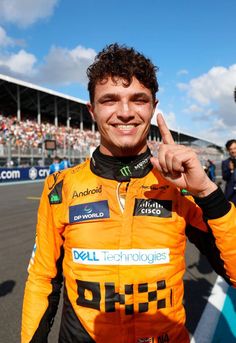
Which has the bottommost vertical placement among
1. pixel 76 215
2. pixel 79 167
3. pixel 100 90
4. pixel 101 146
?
pixel 76 215

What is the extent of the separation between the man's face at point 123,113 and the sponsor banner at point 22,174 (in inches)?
797

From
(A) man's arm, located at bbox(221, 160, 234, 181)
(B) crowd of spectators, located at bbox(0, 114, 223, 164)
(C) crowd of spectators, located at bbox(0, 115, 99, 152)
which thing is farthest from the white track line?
(C) crowd of spectators, located at bbox(0, 115, 99, 152)

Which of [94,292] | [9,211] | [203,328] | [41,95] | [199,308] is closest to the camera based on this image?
[94,292]

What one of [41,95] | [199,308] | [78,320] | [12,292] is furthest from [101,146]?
[41,95]

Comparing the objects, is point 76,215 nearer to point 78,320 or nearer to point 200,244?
point 78,320

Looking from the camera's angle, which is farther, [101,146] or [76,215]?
[101,146]

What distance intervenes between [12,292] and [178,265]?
336 cm

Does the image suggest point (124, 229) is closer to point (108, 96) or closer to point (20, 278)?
point (108, 96)

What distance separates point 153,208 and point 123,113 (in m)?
0.42

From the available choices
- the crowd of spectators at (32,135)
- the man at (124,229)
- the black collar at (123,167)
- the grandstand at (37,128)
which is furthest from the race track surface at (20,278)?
the crowd of spectators at (32,135)

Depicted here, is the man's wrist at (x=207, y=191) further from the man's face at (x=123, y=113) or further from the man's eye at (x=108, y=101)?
the man's eye at (x=108, y=101)

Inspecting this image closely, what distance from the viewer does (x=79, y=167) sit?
1.68 meters

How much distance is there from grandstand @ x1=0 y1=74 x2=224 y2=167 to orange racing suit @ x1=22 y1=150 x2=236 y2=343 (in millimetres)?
17881

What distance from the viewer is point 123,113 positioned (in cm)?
143
